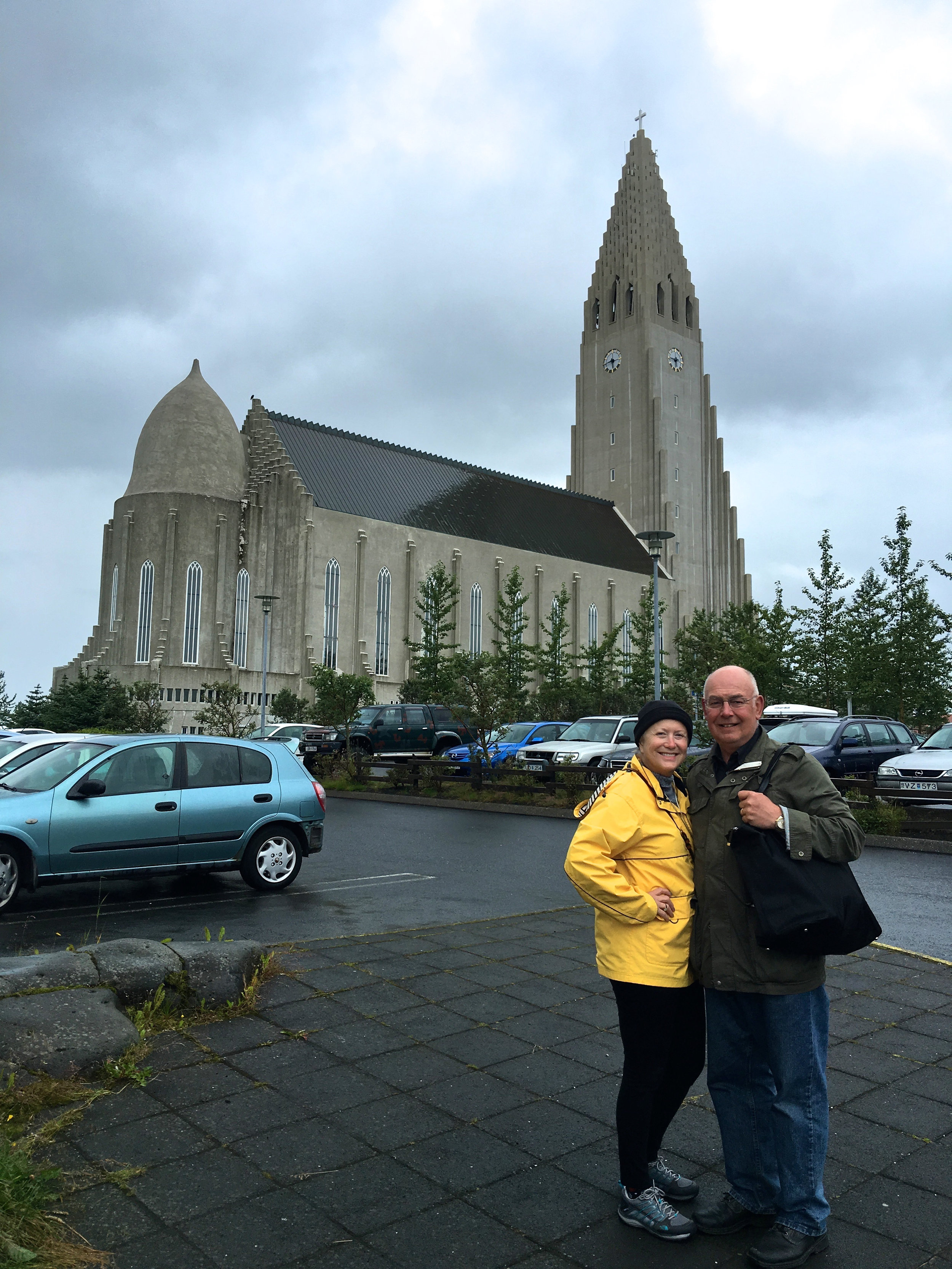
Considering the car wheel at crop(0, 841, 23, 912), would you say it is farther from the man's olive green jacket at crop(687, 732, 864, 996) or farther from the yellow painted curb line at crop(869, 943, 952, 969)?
the man's olive green jacket at crop(687, 732, 864, 996)

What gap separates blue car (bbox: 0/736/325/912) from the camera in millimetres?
8898

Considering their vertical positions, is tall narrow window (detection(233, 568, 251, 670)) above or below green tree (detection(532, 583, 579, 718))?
above

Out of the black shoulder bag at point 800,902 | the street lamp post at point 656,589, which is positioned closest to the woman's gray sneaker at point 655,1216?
the black shoulder bag at point 800,902

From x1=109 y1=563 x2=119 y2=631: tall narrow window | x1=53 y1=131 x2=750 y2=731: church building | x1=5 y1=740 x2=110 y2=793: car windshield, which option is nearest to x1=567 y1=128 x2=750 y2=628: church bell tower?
x1=53 y1=131 x2=750 y2=731: church building

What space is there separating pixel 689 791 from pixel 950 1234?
67.4 inches

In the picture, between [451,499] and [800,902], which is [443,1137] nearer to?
[800,902]

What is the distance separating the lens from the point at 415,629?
2525 inches

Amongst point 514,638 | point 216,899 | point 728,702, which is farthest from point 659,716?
point 514,638

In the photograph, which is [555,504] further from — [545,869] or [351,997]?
[351,997]

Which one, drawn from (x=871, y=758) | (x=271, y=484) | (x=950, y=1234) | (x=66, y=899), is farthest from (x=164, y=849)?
(x=271, y=484)

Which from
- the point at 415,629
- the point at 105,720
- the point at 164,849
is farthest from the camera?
the point at 415,629

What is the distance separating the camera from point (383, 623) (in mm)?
62719

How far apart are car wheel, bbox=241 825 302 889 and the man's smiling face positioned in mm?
7669

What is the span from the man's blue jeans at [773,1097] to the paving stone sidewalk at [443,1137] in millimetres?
193
